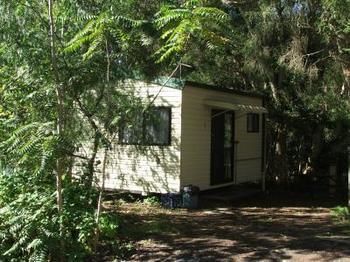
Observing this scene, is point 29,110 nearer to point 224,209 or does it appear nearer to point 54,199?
point 54,199

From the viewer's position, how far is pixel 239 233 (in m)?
8.09

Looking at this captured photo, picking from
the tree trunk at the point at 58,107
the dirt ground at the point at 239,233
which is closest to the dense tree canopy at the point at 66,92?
the tree trunk at the point at 58,107

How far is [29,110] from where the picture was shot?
22.5 feet

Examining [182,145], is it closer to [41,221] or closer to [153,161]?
[153,161]

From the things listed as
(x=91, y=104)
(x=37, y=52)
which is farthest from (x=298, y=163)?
(x=37, y=52)

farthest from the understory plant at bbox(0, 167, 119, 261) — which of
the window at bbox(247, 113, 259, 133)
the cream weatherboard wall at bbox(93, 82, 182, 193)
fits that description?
the window at bbox(247, 113, 259, 133)

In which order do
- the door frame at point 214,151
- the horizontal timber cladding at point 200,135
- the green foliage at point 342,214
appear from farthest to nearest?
the door frame at point 214,151 → the horizontal timber cladding at point 200,135 → the green foliage at point 342,214

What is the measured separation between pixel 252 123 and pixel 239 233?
254 inches

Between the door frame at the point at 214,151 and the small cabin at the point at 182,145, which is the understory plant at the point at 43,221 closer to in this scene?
the small cabin at the point at 182,145

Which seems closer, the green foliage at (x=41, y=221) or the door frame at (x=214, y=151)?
the green foliage at (x=41, y=221)

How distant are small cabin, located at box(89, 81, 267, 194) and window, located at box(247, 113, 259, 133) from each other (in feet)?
2.84

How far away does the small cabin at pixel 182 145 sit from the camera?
35.7 feet

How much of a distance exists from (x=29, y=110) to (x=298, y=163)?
10085mm

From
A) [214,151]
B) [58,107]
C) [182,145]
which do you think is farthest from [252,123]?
[58,107]
